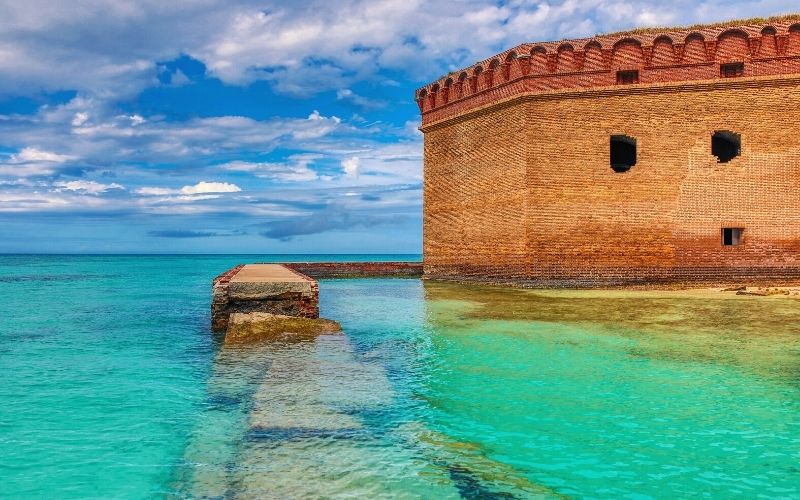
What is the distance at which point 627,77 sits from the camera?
16125mm

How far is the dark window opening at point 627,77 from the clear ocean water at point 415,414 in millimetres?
9012

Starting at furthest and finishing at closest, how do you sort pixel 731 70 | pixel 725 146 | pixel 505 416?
1. pixel 725 146
2. pixel 731 70
3. pixel 505 416

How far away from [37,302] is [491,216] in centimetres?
1302

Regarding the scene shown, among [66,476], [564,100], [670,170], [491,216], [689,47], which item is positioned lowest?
[66,476]

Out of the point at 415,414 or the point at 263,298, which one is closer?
the point at 415,414

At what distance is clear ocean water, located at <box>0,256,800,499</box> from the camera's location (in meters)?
3.26

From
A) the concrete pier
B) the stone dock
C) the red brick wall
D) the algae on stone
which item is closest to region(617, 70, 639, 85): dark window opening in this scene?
the red brick wall

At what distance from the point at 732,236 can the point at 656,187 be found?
2380 mm

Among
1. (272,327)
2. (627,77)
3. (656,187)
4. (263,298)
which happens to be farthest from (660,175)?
(272,327)

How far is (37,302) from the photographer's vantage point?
55.9ft

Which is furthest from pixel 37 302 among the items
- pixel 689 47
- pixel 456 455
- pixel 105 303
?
pixel 689 47

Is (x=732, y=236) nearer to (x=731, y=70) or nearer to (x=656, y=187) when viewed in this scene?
(x=656, y=187)

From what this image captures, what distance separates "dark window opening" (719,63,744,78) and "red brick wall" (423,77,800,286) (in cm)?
31

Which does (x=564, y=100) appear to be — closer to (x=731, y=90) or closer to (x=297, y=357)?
(x=731, y=90)
